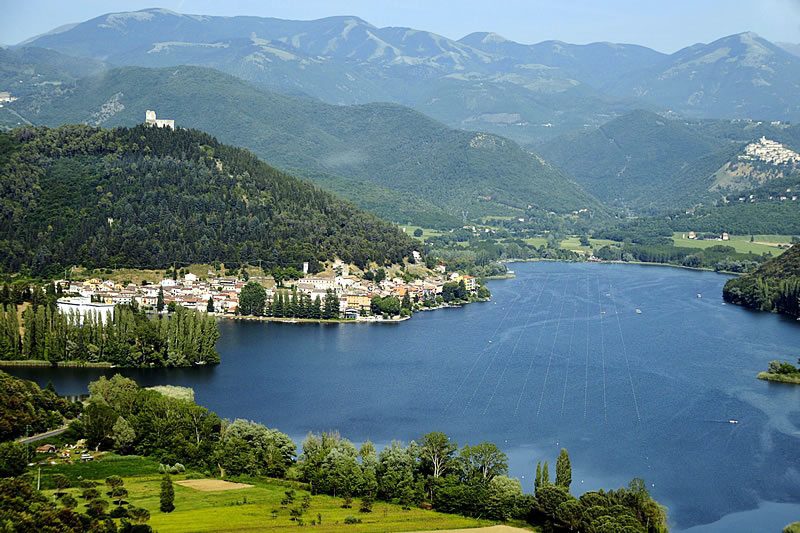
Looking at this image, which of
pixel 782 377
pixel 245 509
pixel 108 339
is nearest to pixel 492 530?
pixel 245 509

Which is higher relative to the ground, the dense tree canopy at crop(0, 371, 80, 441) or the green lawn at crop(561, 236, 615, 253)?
the green lawn at crop(561, 236, 615, 253)

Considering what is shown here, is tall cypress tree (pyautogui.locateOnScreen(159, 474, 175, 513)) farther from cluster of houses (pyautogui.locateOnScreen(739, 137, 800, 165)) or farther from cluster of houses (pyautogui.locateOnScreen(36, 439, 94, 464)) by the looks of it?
cluster of houses (pyautogui.locateOnScreen(739, 137, 800, 165))

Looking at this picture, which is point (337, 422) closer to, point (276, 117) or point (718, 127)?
point (276, 117)

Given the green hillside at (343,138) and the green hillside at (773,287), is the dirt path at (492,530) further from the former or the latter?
the green hillside at (343,138)

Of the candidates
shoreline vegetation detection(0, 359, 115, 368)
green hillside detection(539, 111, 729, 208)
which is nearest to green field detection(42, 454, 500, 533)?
shoreline vegetation detection(0, 359, 115, 368)

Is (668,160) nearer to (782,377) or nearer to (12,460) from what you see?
(782,377)

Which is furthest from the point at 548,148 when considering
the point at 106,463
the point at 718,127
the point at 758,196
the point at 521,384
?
the point at 106,463
